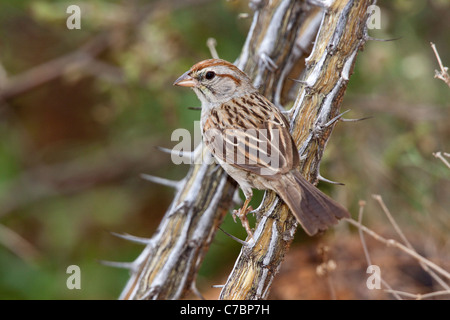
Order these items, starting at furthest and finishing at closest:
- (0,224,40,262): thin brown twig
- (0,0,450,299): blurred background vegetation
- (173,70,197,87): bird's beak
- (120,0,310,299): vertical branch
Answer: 1. (0,224,40,262): thin brown twig
2. (0,0,450,299): blurred background vegetation
3. (120,0,310,299): vertical branch
4. (173,70,197,87): bird's beak

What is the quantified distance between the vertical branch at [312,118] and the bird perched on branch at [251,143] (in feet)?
0.28

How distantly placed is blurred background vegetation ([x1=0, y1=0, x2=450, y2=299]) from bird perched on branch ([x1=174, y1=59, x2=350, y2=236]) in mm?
1010

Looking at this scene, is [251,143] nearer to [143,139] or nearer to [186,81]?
[186,81]

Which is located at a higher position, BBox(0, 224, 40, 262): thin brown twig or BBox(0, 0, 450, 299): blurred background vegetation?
BBox(0, 0, 450, 299): blurred background vegetation

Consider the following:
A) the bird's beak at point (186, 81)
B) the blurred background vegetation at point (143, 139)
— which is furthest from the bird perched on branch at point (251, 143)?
the blurred background vegetation at point (143, 139)

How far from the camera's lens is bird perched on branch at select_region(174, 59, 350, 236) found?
2369 millimetres

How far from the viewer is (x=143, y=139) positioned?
623cm

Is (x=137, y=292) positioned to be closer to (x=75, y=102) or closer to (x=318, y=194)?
(x=318, y=194)

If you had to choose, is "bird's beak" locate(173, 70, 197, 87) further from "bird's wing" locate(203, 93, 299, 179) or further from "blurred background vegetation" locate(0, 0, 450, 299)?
"blurred background vegetation" locate(0, 0, 450, 299)

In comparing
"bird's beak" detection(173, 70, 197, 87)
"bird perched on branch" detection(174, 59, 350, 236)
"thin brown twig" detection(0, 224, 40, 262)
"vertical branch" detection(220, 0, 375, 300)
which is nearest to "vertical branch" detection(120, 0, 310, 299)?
"bird perched on branch" detection(174, 59, 350, 236)

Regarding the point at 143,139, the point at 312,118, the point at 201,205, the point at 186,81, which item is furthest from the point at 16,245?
the point at 312,118

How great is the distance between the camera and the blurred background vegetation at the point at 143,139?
447 centimetres

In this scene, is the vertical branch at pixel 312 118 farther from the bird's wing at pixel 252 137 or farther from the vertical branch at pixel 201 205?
the vertical branch at pixel 201 205
